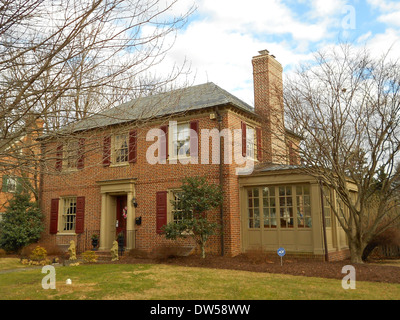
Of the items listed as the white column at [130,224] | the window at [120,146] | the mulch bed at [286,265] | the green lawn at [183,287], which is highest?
the window at [120,146]

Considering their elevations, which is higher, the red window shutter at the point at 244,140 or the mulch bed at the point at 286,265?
the red window shutter at the point at 244,140

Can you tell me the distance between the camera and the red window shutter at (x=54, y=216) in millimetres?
17922

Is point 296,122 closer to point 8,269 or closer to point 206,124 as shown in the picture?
point 206,124

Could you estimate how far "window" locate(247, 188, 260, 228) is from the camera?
45.9 ft

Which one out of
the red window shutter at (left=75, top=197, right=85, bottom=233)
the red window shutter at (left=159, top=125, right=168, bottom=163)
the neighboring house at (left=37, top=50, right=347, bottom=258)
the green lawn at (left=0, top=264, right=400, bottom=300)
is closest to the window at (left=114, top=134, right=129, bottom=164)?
the neighboring house at (left=37, top=50, right=347, bottom=258)

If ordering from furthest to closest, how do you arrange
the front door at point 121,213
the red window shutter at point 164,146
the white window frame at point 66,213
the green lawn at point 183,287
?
the white window frame at point 66,213 → the front door at point 121,213 → the red window shutter at point 164,146 → the green lawn at point 183,287

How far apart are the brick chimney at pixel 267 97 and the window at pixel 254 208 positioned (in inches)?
62.1

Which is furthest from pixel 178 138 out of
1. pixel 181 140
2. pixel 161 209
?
pixel 161 209

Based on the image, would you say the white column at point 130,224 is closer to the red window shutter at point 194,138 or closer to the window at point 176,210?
the window at point 176,210

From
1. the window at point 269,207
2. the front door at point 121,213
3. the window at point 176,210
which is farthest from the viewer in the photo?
the front door at point 121,213

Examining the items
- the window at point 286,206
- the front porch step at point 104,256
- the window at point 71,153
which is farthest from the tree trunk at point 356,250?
the window at point 71,153

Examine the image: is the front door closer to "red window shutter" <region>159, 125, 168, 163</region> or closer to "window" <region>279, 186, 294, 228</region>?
"red window shutter" <region>159, 125, 168, 163</region>

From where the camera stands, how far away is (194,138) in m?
14.7

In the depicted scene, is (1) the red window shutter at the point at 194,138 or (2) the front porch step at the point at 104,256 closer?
(2) the front porch step at the point at 104,256
